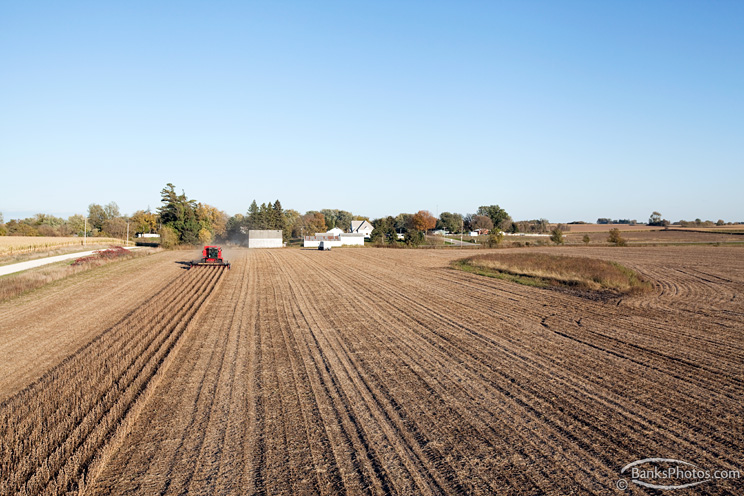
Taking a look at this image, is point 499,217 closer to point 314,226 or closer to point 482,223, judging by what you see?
point 482,223

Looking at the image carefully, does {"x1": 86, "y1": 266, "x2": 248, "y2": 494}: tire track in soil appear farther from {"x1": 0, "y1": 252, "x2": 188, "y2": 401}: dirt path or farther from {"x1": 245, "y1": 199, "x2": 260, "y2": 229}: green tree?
{"x1": 245, "y1": 199, "x2": 260, "y2": 229}: green tree

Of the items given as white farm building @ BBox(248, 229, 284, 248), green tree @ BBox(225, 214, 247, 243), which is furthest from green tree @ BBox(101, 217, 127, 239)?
white farm building @ BBox(248, 229, 284, 248)

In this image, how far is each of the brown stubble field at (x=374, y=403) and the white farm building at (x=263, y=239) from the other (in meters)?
67.2

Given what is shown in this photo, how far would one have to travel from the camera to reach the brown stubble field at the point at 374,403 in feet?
19.7

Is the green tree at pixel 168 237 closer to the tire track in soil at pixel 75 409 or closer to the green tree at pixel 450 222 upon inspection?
→ the tire track in soil at pixel 75 409

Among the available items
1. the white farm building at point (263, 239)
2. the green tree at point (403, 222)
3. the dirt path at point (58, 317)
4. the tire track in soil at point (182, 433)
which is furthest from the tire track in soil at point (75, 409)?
the green tree at point (403, 222)

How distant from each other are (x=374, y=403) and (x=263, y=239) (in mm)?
77679

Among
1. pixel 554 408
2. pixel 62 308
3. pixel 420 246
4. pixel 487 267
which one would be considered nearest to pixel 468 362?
pixel 554 408

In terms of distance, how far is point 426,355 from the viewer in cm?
1166

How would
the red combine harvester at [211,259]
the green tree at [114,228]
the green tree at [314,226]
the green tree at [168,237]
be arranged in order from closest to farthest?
the red combine harvester at [211,259] → the green tree at [168,237] → the green tree at [114,228] → the green tree at [314,226]

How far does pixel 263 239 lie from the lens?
273ft

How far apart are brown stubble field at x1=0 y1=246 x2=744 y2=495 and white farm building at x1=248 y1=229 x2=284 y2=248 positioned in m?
67.2

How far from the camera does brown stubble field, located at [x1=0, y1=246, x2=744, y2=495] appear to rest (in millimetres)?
6016

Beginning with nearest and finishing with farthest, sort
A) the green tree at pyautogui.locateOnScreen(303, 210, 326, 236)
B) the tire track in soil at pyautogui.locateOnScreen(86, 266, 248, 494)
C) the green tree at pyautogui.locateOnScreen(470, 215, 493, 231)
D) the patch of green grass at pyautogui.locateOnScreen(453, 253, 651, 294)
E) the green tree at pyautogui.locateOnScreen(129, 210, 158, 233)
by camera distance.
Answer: the tire track in soil at pyautogui.locateOnScreen(86, 266, 248, 494), the patch of green grass at pyautogui.locateOnScreen(453, 253, 651, 294), the green tree at pyautogui.locateOnScreen(129, 210, 158, 233), the green tree at pyautogui.locateOnScreen(303, 210, 326, 236), the green tree at pyautogui.locateOnScreen(470, 215, 493, 231)
